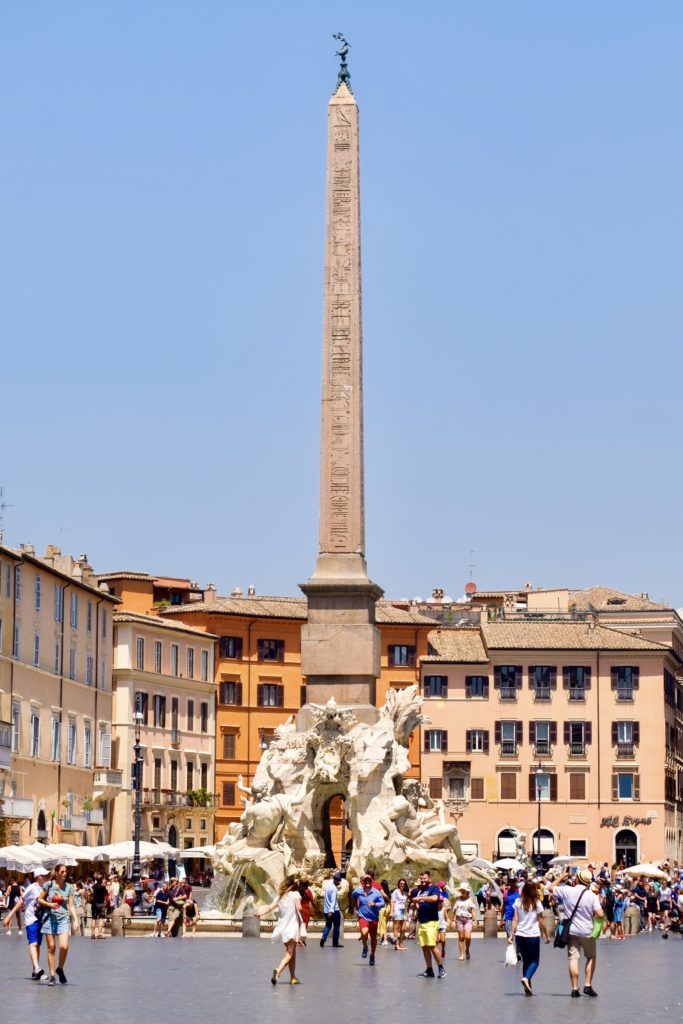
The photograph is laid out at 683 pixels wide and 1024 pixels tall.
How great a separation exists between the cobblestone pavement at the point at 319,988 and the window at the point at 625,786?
47.2 meters

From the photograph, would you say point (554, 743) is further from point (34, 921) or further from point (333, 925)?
point (34, 921)

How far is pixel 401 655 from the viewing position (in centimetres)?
7800

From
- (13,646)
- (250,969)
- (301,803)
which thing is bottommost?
(250,969)

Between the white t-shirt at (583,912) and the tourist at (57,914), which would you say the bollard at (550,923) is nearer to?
the tourist at (57,914)

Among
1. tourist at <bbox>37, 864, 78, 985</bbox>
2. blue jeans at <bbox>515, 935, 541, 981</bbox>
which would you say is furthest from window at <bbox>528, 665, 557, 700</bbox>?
blue jeans at <bbox>515, 935, 541, 981</bbox>

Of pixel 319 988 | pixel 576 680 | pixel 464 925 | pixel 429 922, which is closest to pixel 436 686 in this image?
pixel 576 680

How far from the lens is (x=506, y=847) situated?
7456cm

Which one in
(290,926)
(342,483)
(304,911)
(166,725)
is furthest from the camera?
(166,725)

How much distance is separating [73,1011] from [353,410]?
16.8m

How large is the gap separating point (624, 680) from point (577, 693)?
174cm

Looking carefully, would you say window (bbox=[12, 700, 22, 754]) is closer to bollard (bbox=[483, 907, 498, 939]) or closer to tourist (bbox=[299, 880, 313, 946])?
bollard (bbox=[483, 907, 498, 939])

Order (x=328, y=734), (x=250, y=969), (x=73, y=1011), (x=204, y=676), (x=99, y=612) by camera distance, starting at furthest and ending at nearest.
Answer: (x=204, y=676) → (x=99, y=612) → (x=328, y=734) → (x=250, y=969) → (x=73, y=1011)

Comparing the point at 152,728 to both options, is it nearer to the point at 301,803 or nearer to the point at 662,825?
the point at 662,825

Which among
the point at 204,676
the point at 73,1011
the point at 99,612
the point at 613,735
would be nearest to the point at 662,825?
the point at 613,735
